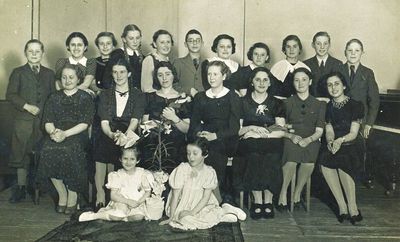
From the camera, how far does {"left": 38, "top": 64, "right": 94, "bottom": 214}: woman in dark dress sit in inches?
189

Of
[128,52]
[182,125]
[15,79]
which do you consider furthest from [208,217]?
[15,79]

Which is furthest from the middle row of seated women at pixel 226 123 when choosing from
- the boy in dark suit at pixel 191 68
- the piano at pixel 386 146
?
the piano at pixel 386 146

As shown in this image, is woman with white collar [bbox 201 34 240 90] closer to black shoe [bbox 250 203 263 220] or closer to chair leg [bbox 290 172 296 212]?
chair leg [bbox 290 172 296 212]

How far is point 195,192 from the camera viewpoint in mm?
4469

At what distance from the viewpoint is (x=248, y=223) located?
178 inches

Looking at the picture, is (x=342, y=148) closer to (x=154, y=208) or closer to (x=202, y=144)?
(x=202, y=144)

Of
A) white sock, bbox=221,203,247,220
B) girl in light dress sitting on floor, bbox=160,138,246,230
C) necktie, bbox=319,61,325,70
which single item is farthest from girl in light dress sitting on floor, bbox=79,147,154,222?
necktie, bbox=319,61,325,70

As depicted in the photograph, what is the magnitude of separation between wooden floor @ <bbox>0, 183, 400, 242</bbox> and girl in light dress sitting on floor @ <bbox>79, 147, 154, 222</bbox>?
407 mm

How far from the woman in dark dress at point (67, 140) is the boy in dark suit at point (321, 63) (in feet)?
7.49

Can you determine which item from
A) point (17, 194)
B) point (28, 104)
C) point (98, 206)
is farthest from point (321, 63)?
point (17, 194)

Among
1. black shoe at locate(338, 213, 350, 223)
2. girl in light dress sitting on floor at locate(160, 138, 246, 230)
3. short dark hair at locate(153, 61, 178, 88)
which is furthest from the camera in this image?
short dark hair at locate(153, 61, 178, 88)

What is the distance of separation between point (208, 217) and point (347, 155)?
4.51ft

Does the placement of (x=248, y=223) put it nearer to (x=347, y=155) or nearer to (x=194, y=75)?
(x=347, y=155)

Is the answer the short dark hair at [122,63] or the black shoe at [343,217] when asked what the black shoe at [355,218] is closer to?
the black shoe at [343,217]
